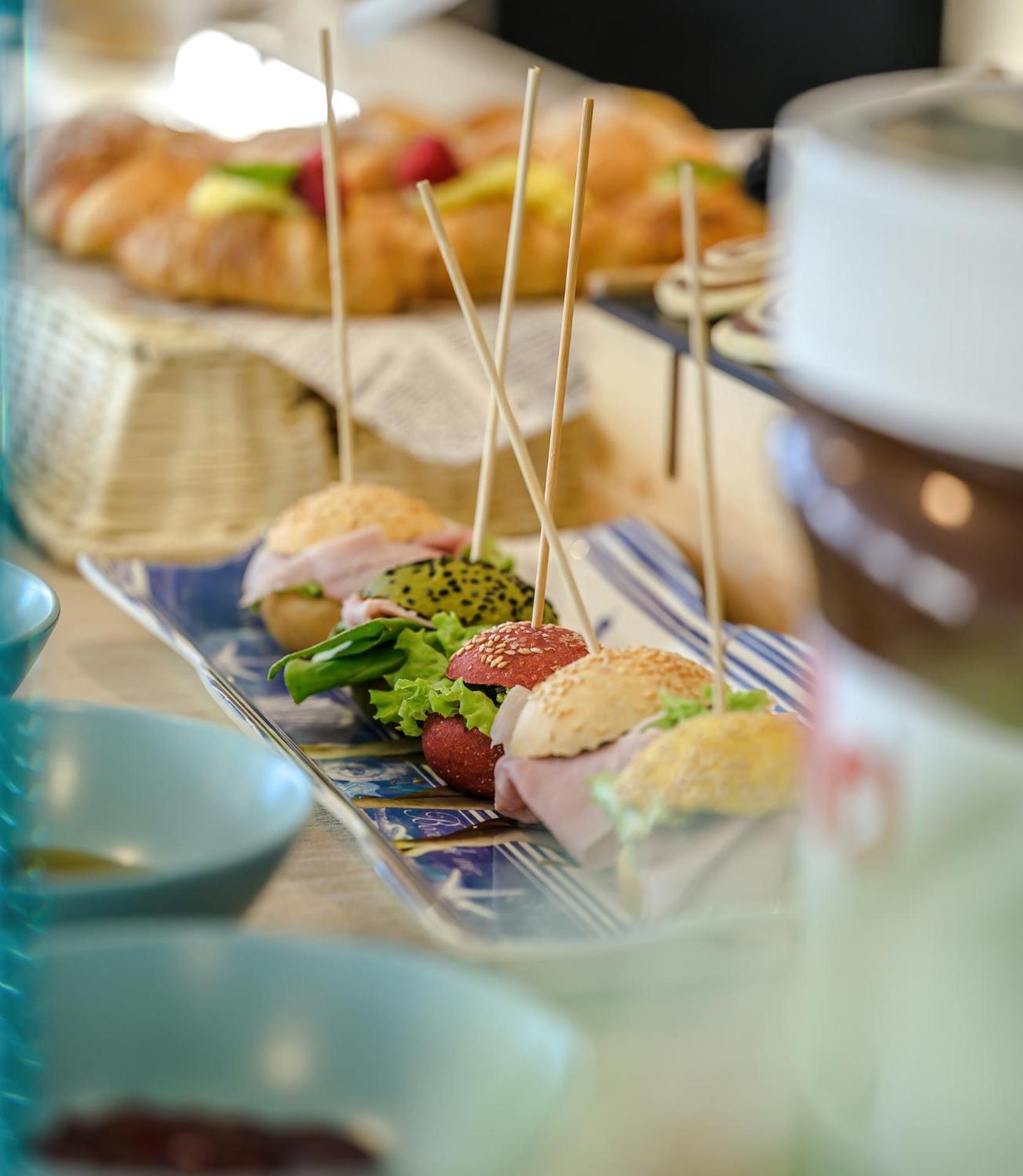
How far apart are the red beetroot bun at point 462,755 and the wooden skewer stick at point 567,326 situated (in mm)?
77

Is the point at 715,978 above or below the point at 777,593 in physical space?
above

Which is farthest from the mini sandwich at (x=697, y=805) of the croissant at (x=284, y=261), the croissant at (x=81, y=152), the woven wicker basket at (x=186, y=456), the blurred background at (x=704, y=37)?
the blurred background at (x=704, y=37)

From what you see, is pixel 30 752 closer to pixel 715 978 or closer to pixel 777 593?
pixel 715 978

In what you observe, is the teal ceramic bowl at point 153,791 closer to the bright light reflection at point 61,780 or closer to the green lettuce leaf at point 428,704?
the bright light reflection at point 61,780

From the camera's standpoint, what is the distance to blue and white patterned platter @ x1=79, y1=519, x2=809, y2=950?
0.69 m

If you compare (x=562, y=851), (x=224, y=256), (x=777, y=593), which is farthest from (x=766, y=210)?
(x=562, y=851)

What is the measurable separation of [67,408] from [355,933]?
107 cm

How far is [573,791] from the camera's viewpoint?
0.80 metres

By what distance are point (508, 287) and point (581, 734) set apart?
0.30 metres

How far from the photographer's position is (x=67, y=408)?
64.9 inches

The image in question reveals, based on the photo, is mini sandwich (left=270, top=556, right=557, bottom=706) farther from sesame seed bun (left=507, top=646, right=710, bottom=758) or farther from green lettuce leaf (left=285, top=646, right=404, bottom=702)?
sesame seed bun (left=507, top=646, right=710, bottom=758)

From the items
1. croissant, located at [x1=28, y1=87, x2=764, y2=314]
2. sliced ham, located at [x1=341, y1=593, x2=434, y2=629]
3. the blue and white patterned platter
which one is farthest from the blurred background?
sliced ham, located at [x1=341, y1=593, x2=434, y2=629]

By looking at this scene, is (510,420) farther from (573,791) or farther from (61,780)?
(61,780)

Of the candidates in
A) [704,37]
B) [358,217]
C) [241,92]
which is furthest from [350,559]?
[704,37]
